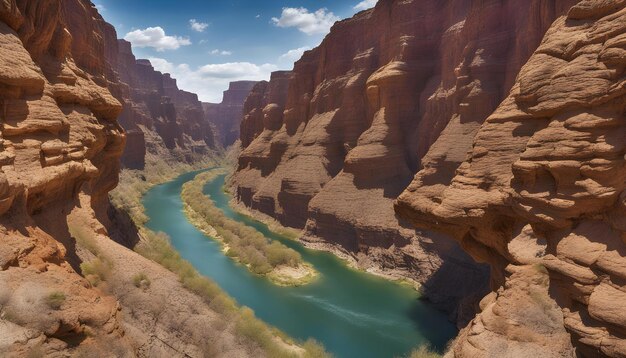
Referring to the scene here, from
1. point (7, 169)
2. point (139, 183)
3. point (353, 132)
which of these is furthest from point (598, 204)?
point (139, 183)

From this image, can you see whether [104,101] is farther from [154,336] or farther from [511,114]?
[511,114]

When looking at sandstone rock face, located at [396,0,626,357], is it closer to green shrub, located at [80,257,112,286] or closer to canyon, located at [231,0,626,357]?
canyon, located at [231,0,626,357]

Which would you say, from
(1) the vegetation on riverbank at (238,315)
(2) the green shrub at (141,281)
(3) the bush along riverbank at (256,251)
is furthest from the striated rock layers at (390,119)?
(2) the green shrub at (141,281)

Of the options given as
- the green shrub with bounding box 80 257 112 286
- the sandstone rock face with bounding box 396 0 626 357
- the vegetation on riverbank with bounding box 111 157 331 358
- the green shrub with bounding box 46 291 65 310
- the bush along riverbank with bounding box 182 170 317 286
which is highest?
the sandstone rock face with bounding box 396 0 626 357

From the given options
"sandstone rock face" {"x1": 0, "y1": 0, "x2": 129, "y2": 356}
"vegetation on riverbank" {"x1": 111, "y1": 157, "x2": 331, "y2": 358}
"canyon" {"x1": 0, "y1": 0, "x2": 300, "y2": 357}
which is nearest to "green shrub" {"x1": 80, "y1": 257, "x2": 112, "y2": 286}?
"canyon" {"x1": 0, "y1": 0, "x2": 300, "y2": 357}

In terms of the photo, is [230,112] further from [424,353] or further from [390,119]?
[424,353]

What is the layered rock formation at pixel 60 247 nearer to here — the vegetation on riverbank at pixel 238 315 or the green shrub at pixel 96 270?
the green shrub at pixel 96 270

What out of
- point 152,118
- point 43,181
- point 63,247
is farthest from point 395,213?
point 152,118
